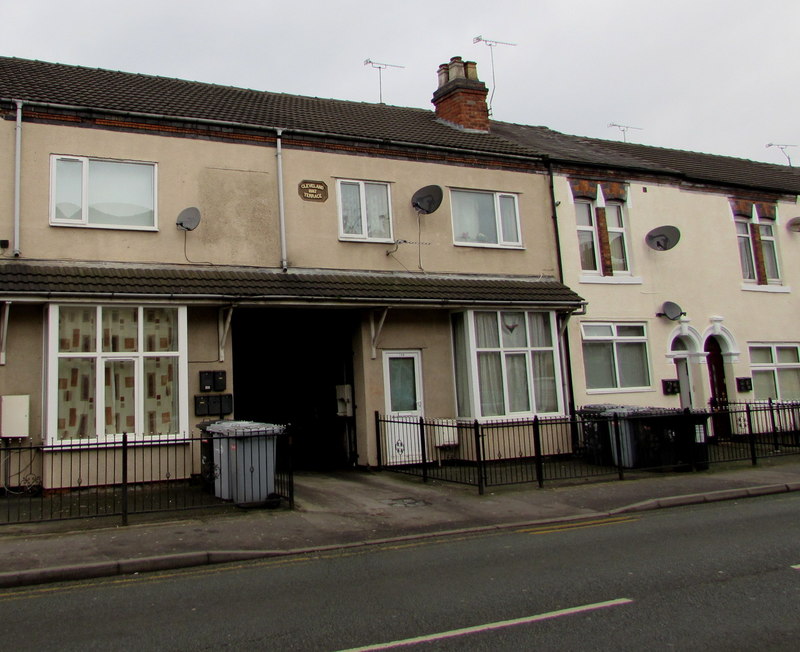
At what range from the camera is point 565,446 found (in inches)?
594

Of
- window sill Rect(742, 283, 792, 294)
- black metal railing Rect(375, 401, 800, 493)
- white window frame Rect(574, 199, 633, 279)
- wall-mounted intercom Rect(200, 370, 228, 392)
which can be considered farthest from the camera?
window sill Rect(742, 283, 792, 294)

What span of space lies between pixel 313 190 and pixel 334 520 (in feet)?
23.1

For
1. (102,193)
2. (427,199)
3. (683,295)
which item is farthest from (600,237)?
(102,193)

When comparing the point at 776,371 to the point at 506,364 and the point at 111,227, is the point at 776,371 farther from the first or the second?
the point at 111,227

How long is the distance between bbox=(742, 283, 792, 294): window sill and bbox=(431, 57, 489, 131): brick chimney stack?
7.91 metres

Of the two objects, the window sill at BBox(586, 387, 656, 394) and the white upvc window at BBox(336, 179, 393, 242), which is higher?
the white upvc window at BBox(336, 179, 393, 242)

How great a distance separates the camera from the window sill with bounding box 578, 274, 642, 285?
1664cm

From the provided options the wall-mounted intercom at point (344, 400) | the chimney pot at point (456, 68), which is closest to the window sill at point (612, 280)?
the wall-mounted intercom at point (344, 400)

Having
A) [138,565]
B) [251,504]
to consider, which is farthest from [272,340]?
[138,565]

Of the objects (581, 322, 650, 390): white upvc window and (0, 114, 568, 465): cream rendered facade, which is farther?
(581, 322, 650, 390): white upvc window

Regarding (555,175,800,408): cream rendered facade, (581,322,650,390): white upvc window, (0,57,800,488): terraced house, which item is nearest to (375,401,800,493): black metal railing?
(0,57,800,488): terraced house

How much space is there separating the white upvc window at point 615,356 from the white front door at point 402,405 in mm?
4188

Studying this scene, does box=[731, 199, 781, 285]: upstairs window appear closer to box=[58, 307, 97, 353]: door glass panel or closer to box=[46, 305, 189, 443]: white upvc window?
box=[46, 305, 189, 443]: white upvc window

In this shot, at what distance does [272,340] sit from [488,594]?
11503mm
